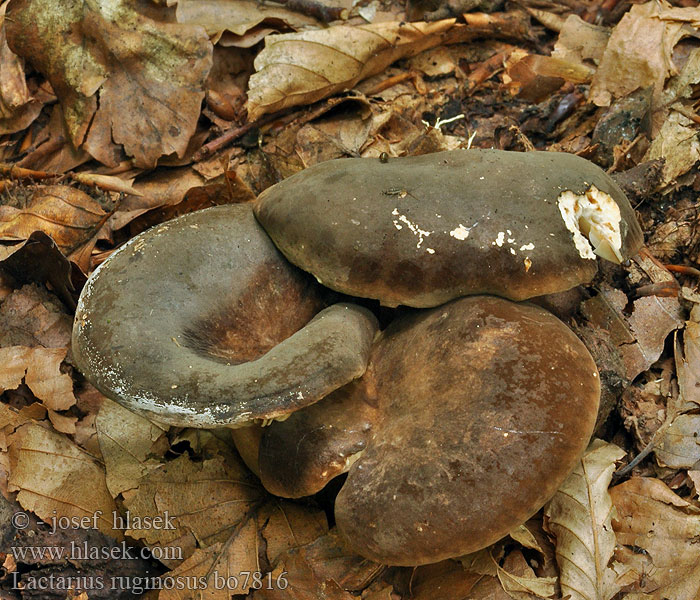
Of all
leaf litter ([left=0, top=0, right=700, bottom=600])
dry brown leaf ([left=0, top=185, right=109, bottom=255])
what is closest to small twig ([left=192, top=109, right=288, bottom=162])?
leaf litter ([left=0, top=0, right=700, bottom=600])

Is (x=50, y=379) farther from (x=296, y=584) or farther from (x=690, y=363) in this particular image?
(x=690, y=363)

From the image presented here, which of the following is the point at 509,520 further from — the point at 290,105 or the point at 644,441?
the point at 290,105

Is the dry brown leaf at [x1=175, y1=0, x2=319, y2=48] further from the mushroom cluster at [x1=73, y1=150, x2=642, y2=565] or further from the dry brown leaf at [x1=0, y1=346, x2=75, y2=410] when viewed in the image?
the dry brown leaf at [x1=0, y1=346, x2=75, y2=410]

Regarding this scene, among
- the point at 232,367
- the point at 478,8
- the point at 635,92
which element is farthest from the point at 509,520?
the point at 478,8

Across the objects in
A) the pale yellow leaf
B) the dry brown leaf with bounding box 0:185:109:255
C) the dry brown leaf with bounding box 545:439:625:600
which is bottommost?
the dry brown leaf with bounding box 545:439:625:600

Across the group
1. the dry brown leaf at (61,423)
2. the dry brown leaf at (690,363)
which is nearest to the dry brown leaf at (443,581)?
the dry brown leaf at (690,363)

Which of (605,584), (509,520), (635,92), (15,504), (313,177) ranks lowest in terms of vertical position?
(605,584)

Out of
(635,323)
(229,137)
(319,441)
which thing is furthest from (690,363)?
(229,137)
